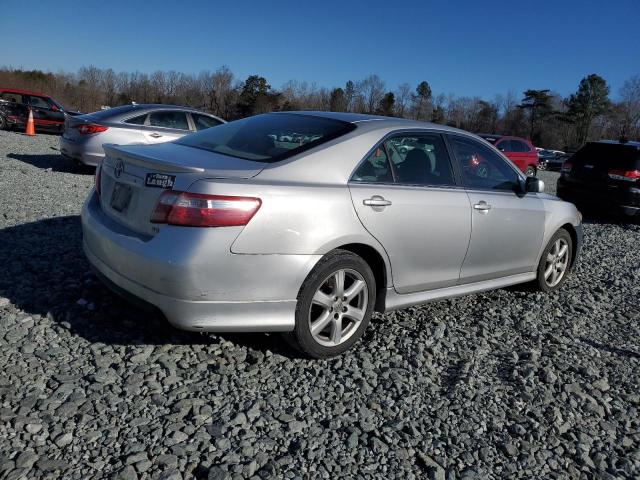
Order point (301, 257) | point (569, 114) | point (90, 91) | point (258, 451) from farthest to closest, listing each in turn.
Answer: point (569, 114) → point (90, 91) → point (301, 257) → point (258, 451)

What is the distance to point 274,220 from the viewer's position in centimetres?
303

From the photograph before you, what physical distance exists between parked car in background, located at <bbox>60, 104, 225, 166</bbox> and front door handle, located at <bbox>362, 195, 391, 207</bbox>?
23.5ft

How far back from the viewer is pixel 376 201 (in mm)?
3500

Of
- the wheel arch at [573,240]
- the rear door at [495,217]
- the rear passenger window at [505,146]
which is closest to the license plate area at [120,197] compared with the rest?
the rear door at [495,217]

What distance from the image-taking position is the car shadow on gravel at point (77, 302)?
3521 millimetres

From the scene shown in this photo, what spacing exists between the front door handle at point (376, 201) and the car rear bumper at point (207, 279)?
0.51 meters

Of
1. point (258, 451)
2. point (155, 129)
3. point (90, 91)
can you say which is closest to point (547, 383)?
point (258, 451)

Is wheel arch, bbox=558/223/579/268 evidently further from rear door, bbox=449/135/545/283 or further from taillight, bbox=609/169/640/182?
taillight, bbox=609/169/640/182

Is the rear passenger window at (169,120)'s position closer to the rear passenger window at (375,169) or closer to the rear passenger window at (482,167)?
the rear passenger window at (482,167)

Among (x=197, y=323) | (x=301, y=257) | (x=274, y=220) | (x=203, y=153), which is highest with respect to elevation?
(x=203, y=153)

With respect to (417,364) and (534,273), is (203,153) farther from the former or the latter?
(534,273)

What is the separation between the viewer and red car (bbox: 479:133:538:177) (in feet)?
60.4

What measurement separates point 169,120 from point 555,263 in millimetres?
7535

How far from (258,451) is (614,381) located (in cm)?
245
